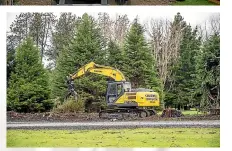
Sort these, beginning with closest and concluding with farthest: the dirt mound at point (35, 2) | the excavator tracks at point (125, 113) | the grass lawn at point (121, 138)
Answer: the grass lawn at point (121, 138) < the excavator tracks at point (125, 113) < the dirt mound at point (35, 2)

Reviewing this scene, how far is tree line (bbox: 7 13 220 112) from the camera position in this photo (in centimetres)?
638

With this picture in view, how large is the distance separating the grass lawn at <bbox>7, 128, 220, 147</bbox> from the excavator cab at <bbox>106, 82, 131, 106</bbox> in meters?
0.48

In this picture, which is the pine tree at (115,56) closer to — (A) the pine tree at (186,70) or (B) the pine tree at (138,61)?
(B) the pine tree at (138,61)

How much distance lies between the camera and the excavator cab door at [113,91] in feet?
21.1

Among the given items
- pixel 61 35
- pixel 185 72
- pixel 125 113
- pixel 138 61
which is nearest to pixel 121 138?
pixel 125 113

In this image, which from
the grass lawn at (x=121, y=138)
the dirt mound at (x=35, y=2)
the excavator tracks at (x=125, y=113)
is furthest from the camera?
the dirt mound at (x=35, y=2)

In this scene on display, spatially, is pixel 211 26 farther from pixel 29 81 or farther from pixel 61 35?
pixel 29 81

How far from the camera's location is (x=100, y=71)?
638 cm

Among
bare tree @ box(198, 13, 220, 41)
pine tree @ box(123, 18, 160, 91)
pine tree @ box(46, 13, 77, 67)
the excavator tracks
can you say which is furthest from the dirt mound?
bare tree @ box(198, 13, 220, 41)

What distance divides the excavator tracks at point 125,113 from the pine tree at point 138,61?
1.21ft

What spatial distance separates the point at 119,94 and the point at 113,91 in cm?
10

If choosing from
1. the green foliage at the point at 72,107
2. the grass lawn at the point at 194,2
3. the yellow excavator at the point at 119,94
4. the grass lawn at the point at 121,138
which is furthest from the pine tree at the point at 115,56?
the grass lawn at the point at 194,2

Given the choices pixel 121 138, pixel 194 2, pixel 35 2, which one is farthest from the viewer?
pixel 194 2
